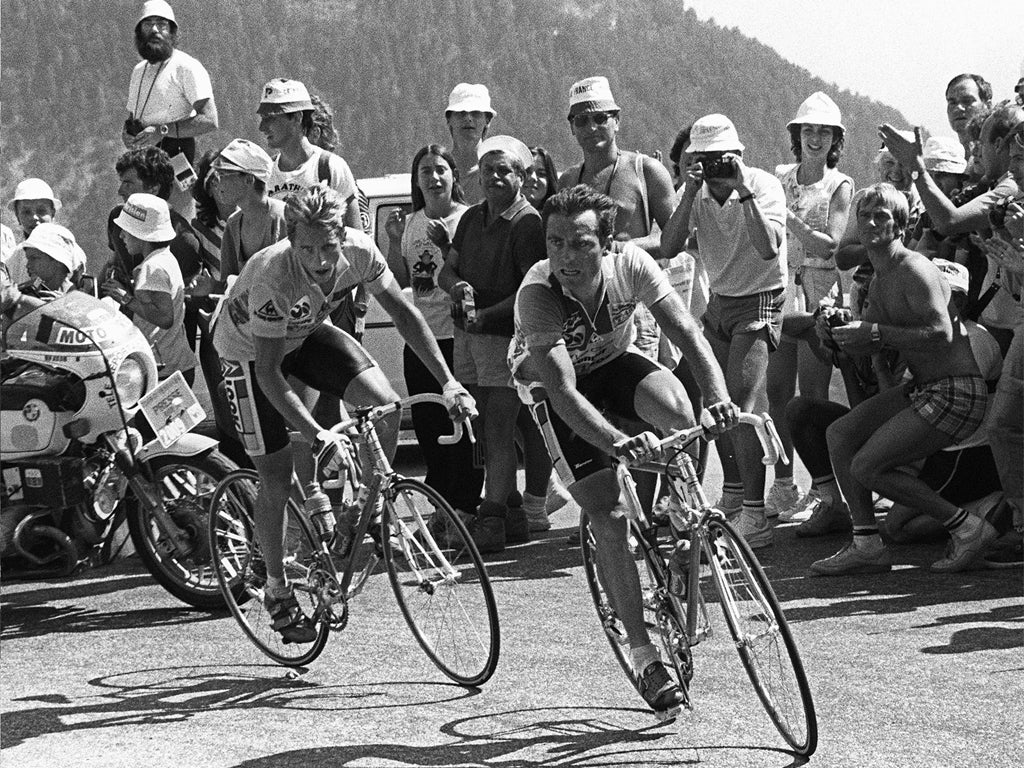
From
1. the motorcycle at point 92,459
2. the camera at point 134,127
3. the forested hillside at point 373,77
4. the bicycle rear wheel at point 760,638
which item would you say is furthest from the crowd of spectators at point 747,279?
the forested hillside at point 373,77

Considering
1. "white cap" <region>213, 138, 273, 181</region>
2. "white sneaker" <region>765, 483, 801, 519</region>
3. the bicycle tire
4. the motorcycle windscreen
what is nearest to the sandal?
the bicycle tire

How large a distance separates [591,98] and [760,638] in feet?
14.1

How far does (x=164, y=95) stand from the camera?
36.4ft

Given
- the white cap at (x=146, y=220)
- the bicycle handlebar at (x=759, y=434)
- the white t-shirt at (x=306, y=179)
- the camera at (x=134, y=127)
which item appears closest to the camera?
the bicycle handlebar at (x=759, y=434)

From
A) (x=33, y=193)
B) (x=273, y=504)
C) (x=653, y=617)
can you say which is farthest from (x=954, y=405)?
(x=33, y=193)

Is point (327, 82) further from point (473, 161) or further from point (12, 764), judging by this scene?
point (12, 764)

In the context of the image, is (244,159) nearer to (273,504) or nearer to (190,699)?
(273,504)

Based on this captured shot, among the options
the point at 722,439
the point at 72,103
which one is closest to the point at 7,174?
the point at 72,103

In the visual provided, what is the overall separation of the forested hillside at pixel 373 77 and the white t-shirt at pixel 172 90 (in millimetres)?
9324

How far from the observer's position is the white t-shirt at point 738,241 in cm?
854

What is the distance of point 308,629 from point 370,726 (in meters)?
1.00

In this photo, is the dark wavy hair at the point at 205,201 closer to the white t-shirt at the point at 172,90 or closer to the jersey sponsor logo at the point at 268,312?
the white t-shirt at the point at 172,90

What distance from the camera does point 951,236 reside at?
8.27 metres

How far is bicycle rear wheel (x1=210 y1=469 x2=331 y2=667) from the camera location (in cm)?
697
